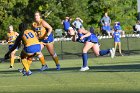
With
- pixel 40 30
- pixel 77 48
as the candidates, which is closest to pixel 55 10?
pixel 77 48

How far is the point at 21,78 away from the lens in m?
15.0

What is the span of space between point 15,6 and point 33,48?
125 ft

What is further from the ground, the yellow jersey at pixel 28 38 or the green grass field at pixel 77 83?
the yellow jersey at pixel 28 38

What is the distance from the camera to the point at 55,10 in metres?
52.4

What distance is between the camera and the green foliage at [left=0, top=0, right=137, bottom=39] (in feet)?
166

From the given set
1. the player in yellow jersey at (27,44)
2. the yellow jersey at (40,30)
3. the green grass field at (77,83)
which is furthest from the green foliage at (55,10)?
the green grass field at (77,83)

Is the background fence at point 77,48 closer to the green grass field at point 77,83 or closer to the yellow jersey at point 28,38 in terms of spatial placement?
the yellow jersey at point 28,38

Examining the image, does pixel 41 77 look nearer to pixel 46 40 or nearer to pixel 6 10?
pixel 46 40

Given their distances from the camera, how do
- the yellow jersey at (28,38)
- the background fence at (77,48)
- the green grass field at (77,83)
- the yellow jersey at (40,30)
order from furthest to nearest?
the background fence at (77,48) → the yellow jersey at (40,30) → the yellow jersey at (28,38) → the green grass field at (77,83)

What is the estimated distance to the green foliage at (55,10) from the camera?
50.6 metres

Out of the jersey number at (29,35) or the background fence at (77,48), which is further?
the background fence at (77,48)

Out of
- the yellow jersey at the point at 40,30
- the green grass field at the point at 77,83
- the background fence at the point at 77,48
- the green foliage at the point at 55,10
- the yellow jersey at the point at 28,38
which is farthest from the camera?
the green foliage at the point at 55,10

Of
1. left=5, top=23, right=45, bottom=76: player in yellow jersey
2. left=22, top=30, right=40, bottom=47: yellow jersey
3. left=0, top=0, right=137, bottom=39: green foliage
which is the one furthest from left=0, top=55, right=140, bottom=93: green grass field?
left=0, top=0, right=137, bottom=39: green foliage

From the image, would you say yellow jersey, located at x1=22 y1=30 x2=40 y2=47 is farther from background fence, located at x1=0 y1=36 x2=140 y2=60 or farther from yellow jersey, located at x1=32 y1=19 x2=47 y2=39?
background fence, located at x1=0 y1=36 x2=140 y2=60
